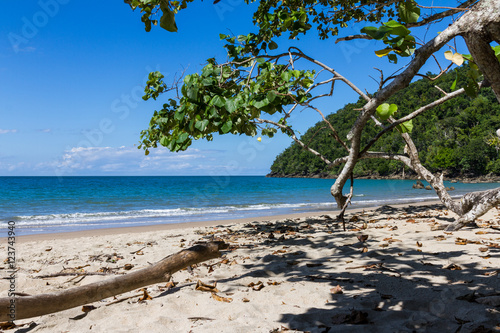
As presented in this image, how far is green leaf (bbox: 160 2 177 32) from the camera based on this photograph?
168 centimetres

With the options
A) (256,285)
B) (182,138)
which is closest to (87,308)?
(256,285)

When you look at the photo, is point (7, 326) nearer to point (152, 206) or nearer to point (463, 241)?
point (463, 241)

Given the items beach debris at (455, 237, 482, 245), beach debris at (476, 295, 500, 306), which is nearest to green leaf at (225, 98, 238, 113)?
beach debris at (476, 295, 500, 306)

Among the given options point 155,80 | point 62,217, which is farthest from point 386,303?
point 62,217

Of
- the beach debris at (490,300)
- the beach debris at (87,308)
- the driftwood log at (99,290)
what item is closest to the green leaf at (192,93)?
the driftwood log at (99,290)

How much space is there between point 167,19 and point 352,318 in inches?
93.5

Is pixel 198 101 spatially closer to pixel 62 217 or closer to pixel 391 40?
pixel 391 40

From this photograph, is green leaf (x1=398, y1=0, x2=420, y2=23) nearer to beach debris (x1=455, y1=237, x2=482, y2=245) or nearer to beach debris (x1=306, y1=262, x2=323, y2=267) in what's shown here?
beach debris (x1=306, y1=262, x2=323, y2=267)

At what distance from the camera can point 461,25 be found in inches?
70.2

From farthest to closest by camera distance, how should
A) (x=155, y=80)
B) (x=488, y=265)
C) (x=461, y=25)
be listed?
1. (x=155, y=80)
2. (x=488, y=265)
3. (x=461, y=25)

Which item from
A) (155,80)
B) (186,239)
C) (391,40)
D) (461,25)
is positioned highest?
(155,80)

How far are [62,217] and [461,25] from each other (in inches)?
695

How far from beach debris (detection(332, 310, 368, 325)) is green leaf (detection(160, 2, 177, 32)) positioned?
7.51 ft

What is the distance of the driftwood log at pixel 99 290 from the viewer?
248 centimetres
